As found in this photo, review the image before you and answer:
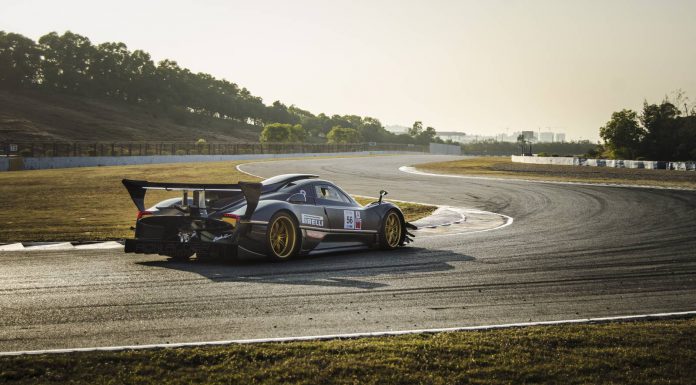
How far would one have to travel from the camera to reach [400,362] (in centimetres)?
581

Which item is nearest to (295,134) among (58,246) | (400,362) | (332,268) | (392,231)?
(58,246)

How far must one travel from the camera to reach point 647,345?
6438mm

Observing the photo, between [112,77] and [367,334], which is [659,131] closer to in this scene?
[367,334]

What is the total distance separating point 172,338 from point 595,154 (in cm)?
9314

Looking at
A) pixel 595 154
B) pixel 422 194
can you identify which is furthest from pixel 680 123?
pixel 422 194

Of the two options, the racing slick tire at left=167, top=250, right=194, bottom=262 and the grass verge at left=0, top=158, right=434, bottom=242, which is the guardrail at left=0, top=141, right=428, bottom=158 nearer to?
the grass verge at left=0, top=158, right=434, bottom=242

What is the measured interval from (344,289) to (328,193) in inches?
149

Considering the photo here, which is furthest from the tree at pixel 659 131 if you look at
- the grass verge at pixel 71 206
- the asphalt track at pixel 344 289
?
the asphalt track at pixel 344 289

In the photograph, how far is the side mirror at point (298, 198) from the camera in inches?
470

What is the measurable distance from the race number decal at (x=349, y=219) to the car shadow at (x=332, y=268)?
1.57 ft

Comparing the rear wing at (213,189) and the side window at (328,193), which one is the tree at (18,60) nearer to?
the side window at (328,193)

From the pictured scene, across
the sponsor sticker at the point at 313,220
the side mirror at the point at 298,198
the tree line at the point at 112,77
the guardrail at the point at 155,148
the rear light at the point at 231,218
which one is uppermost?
the tree line at the point at 112,77

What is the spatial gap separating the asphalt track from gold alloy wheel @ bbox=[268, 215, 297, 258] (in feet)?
1.05

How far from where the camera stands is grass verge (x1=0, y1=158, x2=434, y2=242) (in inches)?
634
